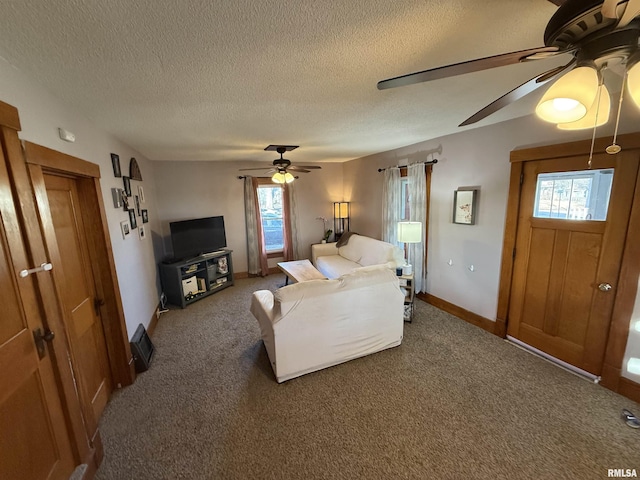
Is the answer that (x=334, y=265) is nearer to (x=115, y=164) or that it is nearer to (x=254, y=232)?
(x=254, y=232)

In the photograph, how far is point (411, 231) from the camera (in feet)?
11.1

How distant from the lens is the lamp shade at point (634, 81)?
0.77m

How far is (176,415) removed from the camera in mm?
2027

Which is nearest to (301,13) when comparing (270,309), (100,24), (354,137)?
(100,24)

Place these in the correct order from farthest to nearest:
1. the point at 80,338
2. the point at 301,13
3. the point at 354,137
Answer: the point at 354,137 → the point at 80,338 → the point at 301,13

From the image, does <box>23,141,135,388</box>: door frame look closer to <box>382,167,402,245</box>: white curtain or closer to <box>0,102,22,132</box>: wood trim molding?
<box>0,102,22,132</box>: wood trim molding

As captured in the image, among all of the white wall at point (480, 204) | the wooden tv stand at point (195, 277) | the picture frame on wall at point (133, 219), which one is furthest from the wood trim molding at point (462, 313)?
the picture frame on wall at point (133, 219)

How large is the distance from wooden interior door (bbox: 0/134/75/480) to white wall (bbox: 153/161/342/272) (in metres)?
3.68

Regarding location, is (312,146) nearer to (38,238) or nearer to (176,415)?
(38,238)

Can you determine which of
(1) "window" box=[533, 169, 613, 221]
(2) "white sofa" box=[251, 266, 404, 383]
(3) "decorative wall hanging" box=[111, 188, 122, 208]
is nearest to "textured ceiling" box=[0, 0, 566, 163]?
(3) "decorative wall hanging" box=[111, 188, 122, 208]

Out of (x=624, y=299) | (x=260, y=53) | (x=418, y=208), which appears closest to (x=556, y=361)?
(x=624, y=299)

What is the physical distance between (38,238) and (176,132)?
5.62 ft

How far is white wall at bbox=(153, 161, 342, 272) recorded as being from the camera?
4707mm

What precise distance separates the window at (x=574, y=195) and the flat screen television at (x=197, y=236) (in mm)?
4558
